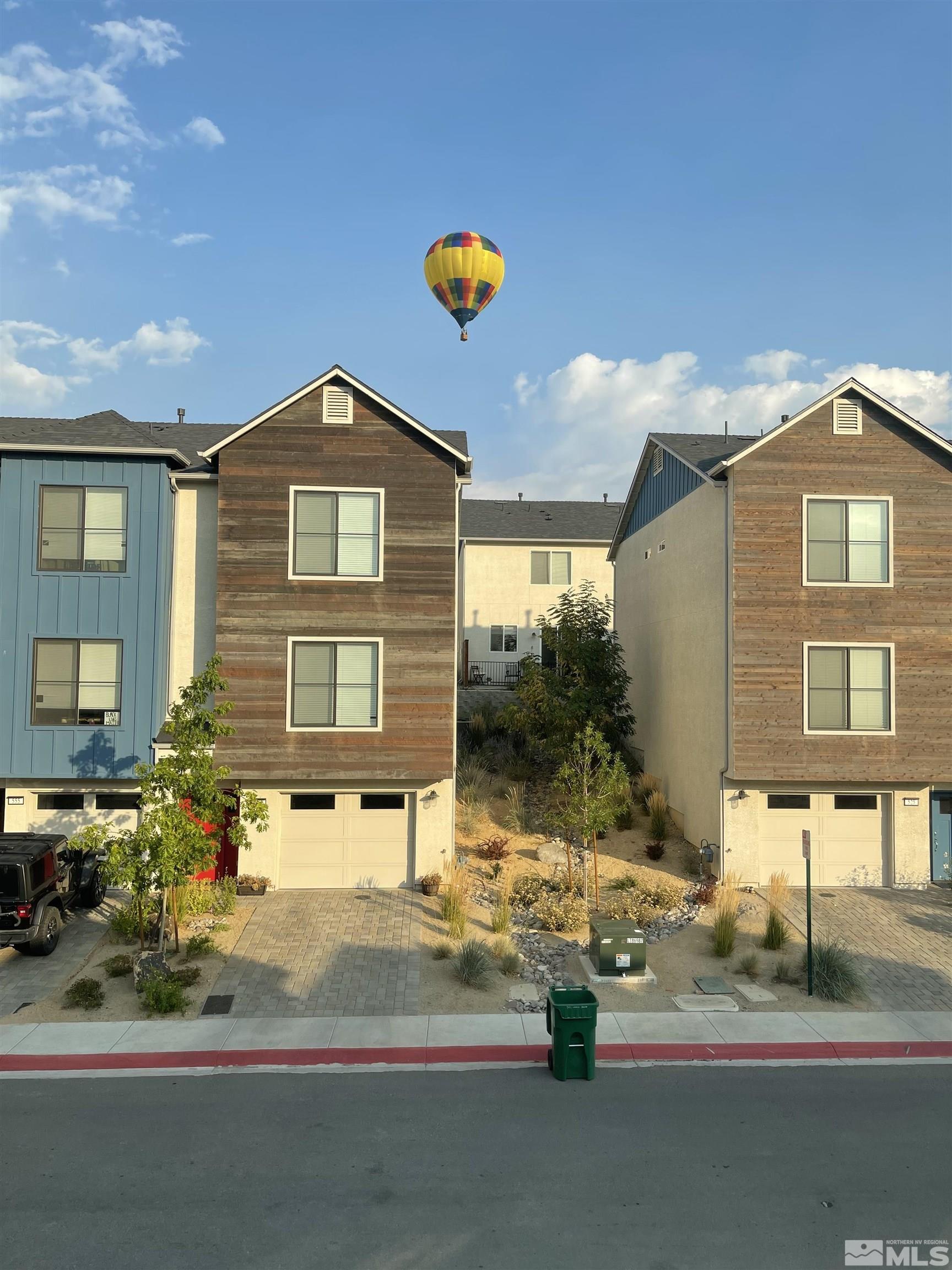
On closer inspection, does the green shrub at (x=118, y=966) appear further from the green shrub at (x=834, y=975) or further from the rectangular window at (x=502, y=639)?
the rectangular window at (x=502, y=639)

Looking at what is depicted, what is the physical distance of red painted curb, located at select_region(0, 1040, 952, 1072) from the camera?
10.7 metres

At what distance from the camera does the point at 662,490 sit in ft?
76.1

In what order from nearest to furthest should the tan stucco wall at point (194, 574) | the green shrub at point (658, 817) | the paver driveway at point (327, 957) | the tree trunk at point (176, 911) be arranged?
1. the paver driveway at point (327, 957)
2. the tree trunk at point (176, 911)
3. the tan stucco wall at point (194, 574)
4. the green shrub at point (658, 817)

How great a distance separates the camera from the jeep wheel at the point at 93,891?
635 inches

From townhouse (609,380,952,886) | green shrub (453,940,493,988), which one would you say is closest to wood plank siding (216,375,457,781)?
green shrub (453,940,493,988)

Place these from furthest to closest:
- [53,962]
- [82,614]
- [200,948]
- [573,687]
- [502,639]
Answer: [502,639] → [573,687] → [82,614] → [200,948] → [53,962]

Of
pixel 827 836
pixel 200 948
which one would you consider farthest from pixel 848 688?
pixel 200 948

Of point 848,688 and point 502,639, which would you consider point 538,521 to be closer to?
point 502,639

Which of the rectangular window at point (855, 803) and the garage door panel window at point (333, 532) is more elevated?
the garage door panel window at point (333, 532)

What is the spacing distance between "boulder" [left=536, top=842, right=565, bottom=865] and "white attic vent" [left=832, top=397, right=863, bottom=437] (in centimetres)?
1068

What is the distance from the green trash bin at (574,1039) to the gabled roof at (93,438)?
505 inches

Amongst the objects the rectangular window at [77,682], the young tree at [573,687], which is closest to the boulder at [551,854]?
the young tree at [573,687]

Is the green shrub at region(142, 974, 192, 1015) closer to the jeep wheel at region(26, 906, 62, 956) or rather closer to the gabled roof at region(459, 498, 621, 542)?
the jeep wheel at region(26, 906, 62, 956)

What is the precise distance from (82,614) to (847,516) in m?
15.8
